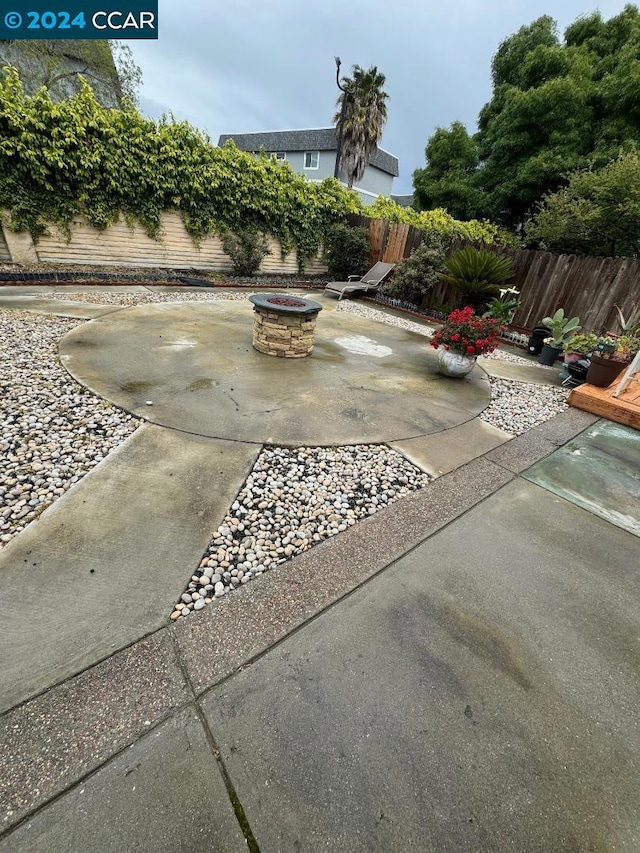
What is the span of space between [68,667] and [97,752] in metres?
0.34

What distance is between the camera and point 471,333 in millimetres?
4156

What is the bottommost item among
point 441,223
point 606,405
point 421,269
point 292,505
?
point 292,505

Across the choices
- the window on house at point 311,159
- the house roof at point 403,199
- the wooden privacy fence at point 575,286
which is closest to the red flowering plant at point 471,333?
the wooden privacy fence at point 575,286

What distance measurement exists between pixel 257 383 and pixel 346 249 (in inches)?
314

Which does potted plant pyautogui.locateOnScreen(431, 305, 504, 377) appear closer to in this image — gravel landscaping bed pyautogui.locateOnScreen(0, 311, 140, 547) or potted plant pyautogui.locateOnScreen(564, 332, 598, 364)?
potted plant pyautogui.locateOnScreen(564, 332, 598, 364)

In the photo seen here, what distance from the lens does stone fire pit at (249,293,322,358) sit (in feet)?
13.8

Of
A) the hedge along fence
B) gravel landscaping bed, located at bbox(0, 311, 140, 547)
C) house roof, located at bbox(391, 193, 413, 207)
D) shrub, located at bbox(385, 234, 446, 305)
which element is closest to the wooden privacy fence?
shrub, located at bbox(385, 234, 446, 305)

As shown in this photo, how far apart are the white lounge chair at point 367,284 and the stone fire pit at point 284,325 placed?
14.7 ft

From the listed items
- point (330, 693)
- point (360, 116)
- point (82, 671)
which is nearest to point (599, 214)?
point (330, 693)

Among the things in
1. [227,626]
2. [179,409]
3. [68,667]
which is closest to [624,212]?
[179,409]

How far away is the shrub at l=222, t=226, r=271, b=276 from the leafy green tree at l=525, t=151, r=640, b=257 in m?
7.24

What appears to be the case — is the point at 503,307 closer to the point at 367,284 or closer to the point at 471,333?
the point at 471,333

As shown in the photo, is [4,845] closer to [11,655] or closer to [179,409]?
[11,655]

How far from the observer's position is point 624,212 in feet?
25.4
